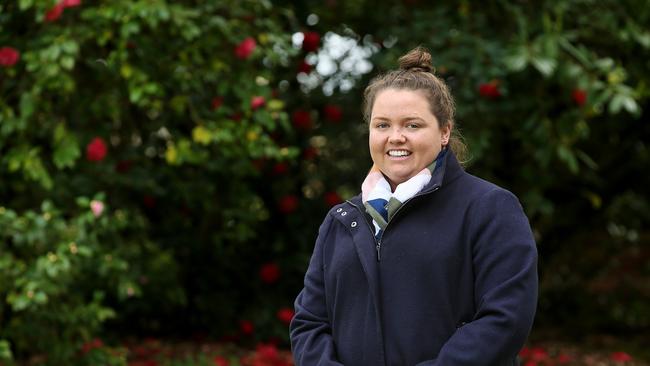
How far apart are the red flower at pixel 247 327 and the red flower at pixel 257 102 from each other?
1853 millimetres

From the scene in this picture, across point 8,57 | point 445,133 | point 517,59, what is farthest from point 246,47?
point 445,133

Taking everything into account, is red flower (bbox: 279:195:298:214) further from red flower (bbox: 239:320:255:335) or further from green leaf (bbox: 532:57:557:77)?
green leaf (bbox: 532:57:557:77)

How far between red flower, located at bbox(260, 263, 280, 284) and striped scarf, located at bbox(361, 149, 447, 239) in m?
3.73

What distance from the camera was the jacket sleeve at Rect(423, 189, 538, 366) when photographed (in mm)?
1975

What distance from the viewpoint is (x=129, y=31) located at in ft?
13.0

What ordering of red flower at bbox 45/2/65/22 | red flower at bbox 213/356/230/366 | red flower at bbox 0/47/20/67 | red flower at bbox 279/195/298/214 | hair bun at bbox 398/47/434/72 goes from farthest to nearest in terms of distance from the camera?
1. red flower at bbox 279/195/298/214
2. red flower at bbox 213/356/230/366
3. red flower at bbox 0/47/20/67
4. red flower at bbox 45/2/65/22
5. hair bun at bbox 398/47/434/72

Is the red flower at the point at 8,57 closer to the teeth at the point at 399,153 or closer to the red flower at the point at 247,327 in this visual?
the red flower at the point at 247,327

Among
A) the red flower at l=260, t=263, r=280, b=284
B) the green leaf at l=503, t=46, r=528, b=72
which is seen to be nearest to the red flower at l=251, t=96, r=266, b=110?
the green leaf at l=503, t=46, r=528, b=72

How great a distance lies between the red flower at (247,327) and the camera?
19.0ft

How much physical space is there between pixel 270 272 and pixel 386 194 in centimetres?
379

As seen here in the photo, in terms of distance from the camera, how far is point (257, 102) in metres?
4.38

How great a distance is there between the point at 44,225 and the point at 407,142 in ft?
7.67

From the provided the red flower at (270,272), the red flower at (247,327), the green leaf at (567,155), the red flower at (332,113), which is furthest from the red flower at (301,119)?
the green leaf at (567,155)

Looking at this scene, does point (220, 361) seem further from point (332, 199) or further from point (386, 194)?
point (386, 194)
